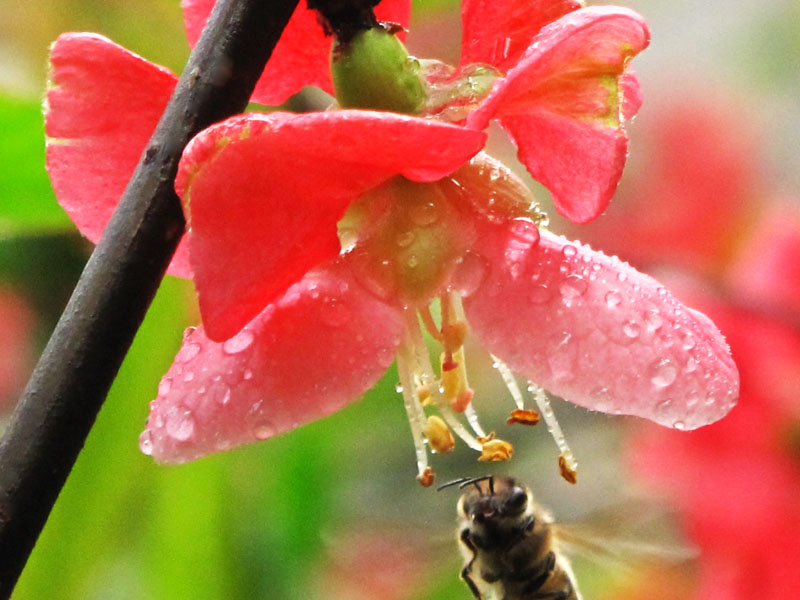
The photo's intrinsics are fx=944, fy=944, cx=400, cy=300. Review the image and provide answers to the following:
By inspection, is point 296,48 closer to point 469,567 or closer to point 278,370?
point 278,370

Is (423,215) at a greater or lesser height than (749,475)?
greater

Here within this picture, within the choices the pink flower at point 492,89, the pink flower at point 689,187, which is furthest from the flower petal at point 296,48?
the pink flower at point 689,187

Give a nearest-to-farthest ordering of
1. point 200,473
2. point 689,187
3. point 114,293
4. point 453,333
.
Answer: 1. point 114,293
2. point 453,333
3. point 200,473
4. point 689,187

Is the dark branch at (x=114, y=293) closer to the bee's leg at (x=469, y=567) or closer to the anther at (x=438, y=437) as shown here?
the anther at (x=438, y=437)

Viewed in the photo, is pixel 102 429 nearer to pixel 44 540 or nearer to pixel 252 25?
pixel 44 540

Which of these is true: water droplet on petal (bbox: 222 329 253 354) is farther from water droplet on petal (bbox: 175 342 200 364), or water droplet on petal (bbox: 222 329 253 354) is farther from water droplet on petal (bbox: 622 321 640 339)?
water droplet on petal (bbox: 622 321 640 339)

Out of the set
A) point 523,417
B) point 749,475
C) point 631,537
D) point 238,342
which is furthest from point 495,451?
point 749,475

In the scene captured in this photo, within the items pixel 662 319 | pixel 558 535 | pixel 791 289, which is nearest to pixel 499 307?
pixel 662 319

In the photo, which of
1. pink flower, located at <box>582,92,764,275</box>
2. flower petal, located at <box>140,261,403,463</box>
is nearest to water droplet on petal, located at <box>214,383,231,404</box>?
flower petal, located at <box>140,261,403,463</box>
